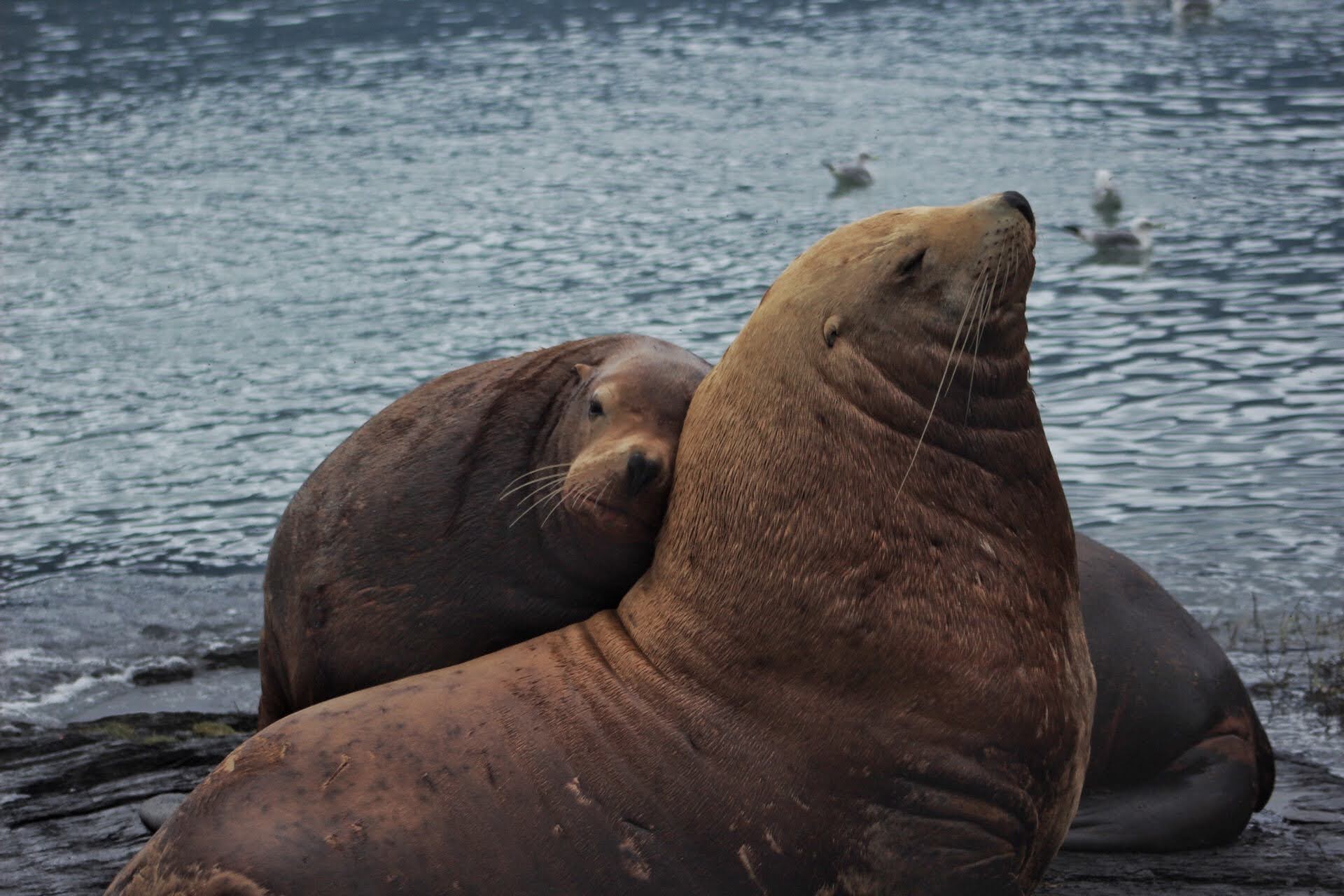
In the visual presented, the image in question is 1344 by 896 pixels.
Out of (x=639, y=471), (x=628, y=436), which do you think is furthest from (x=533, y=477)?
(x=639, y=471)

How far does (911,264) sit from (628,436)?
0.79 meters

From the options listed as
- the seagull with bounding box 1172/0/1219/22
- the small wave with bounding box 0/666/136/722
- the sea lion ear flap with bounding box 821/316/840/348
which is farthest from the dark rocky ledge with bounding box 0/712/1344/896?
the seagull with bounding box 1172/0/1219/22

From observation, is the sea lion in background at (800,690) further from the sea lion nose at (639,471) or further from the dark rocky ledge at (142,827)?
the dark rocky ledge at (142,827)

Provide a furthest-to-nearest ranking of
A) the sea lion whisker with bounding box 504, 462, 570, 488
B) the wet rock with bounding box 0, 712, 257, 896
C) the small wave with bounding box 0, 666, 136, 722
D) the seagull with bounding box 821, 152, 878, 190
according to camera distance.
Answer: the seagull with bounding box 821, 152, 878, 190 < the small wave with bounding box 0, 666, 136, 722 < the wet rock with bounding box 0, 712, 257, 896 < the sea lion whisker with bounding box 504, 462, 570, 488

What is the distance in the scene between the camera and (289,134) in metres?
21.4

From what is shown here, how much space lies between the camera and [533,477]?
13.5 feet

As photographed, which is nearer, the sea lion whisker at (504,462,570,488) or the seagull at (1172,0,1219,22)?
the sea lion whisker at (504,462,570,488)

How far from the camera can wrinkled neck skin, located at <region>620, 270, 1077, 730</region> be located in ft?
10.4

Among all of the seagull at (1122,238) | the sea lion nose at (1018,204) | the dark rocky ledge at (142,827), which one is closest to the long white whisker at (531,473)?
the sea lion nose at (1018,204)

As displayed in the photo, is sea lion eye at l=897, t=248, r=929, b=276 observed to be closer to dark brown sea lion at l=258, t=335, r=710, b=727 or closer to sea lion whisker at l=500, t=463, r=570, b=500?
dark brown sea lion at l=258, t=335, r=710, b=727

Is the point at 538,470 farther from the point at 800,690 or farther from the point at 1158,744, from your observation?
the point at 1158,744

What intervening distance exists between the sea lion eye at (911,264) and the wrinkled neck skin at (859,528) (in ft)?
0.39

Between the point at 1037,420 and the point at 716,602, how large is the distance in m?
0.77

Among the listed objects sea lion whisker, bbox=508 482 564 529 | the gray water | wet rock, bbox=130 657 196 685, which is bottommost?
the gray water
